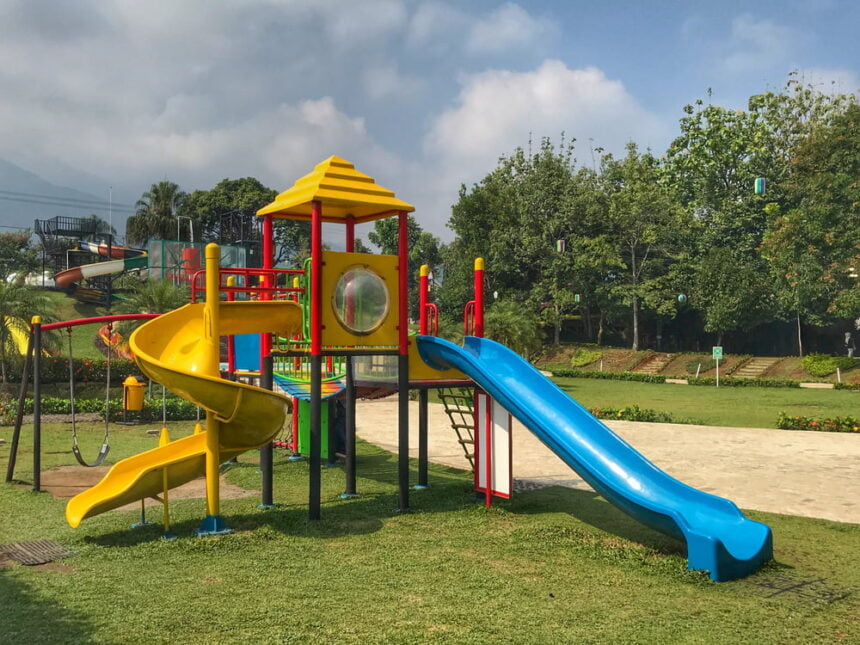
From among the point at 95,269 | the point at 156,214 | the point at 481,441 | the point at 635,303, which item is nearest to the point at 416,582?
the point at 481,441

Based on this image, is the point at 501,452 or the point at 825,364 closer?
the point at 501,452

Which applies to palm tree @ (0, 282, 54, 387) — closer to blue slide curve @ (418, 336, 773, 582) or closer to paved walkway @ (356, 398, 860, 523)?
paved walkway @ (356, 398, 860, 523)

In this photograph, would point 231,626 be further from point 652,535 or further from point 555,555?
point 652,535

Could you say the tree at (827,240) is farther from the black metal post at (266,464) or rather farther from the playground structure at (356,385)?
the black metal post at (266,464)

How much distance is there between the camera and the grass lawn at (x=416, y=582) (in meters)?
6.08

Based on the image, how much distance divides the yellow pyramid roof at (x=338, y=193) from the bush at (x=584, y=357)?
3953 centimetres

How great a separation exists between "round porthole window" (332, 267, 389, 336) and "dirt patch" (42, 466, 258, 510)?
3.40 metres

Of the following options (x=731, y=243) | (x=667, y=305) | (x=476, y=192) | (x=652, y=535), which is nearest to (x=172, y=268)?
(x=476, y=192)

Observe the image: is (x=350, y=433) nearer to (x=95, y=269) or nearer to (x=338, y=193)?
(x=338, y=193)

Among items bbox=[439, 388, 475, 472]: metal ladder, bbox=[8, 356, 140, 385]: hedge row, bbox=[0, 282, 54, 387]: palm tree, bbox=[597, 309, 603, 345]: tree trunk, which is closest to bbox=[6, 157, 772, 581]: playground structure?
bbox=[439, 388, 475, 472]: metal ladder

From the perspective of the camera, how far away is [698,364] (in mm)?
44000

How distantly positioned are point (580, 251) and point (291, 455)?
39.2 m

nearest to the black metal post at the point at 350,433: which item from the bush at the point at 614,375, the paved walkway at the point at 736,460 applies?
the paved walkway at the point at 736,460

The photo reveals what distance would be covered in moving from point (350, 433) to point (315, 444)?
58.6 inches
